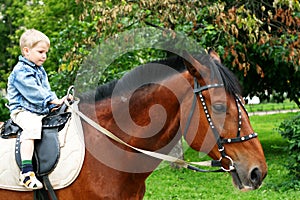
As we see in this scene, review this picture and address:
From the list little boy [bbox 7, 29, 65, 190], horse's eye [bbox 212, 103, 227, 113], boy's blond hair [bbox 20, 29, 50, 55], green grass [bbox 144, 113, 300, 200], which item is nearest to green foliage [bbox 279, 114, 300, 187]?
green grass [bbox 144, 113, 300, 200]

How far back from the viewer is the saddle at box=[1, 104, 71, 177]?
3.36 m

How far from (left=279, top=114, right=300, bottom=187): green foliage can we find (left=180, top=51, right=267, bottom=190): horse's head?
216 inches

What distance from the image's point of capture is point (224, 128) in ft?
10.5

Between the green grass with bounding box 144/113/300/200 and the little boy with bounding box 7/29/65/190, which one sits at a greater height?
the little boy with bounding box 7/29/65/190

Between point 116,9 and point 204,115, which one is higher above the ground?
point 116,9

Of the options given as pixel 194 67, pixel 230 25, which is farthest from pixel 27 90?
pixel 230 25

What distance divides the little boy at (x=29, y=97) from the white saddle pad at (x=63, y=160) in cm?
14

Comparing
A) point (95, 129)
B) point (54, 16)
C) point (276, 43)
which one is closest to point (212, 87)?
point (95, 129)

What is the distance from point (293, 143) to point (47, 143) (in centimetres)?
614

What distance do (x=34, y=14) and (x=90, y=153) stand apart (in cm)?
2026

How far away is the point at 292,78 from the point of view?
1170cm

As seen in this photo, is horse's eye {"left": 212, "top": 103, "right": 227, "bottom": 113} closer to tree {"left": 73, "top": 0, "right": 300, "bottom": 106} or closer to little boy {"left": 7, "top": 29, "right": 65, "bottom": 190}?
little boy {"left": 7, "top": 29, "right": 65, "bottom": 190}

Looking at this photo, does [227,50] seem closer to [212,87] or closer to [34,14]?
[212,87]

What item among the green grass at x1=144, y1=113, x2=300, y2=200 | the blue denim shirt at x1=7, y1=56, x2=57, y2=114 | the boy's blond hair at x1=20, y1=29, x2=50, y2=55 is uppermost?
the boy's blond hair at x1=20, y1=29, x2=50, y2=55
